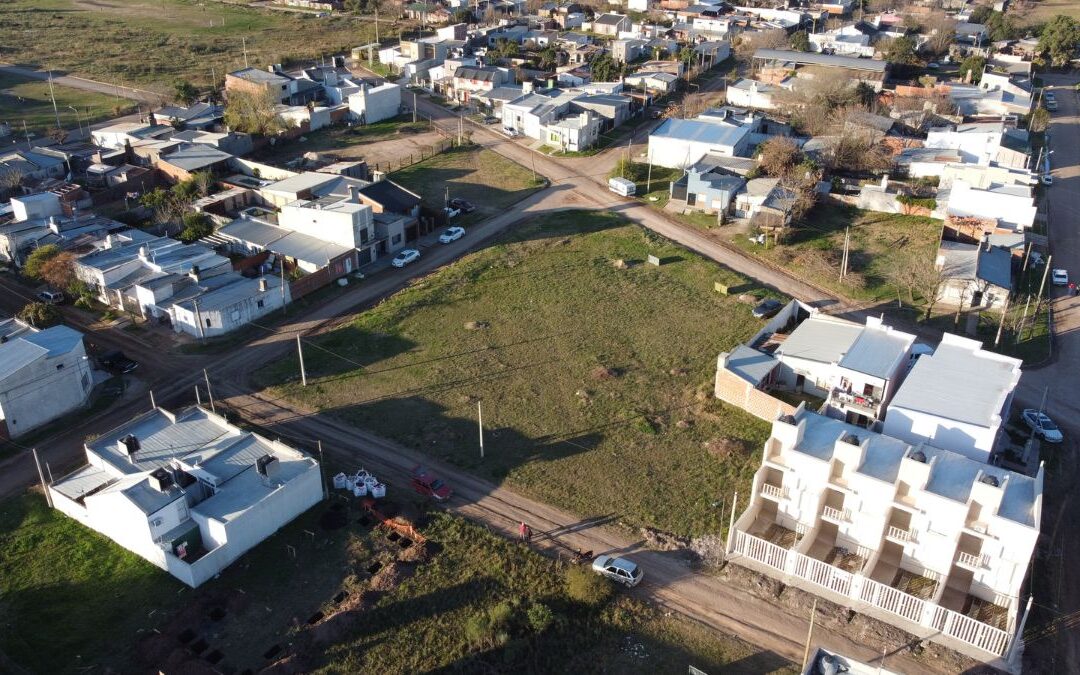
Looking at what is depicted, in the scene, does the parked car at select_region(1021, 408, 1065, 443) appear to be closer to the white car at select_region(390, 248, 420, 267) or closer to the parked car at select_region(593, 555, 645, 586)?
the parked car at select_region(593, 555, 645, 586)

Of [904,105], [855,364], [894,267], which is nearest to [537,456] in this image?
[855,364]

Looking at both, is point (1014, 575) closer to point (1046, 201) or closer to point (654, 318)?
point (654, 318)

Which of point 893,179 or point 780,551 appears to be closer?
point 780,551

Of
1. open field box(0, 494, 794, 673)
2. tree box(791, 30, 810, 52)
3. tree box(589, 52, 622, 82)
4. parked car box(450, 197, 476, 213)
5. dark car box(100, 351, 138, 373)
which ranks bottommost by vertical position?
open field box(0, 494, 794, 673)

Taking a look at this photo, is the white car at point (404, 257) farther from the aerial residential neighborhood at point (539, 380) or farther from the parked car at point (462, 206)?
the parked car at point (462, 206)

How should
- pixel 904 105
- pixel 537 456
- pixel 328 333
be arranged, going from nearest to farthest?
1. pixel 537 456
2. pixel 328 333
3. pixel 904 105

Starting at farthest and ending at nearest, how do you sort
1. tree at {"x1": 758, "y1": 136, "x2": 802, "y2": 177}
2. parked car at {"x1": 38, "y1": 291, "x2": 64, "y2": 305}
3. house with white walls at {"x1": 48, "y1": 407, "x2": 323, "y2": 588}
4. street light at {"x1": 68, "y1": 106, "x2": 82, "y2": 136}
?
street light at {"x1": 68, "y1": 106, "x2": 82, "y2": 136} < tree at {"x1": 758, "y1": 136, "x2": 802, "y2": 177} < parked car at {"x1": 38, "y1": 291, "x2": 64, "y2": 305} < house with white walls at {"x1": 48, "y1": 407, "x2": 323, "y2": 588}

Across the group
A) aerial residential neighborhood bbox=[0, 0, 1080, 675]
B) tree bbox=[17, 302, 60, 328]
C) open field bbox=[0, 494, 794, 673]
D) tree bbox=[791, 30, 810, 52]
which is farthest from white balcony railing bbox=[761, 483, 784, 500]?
tree bbox=[791, 30, 810, 52]
